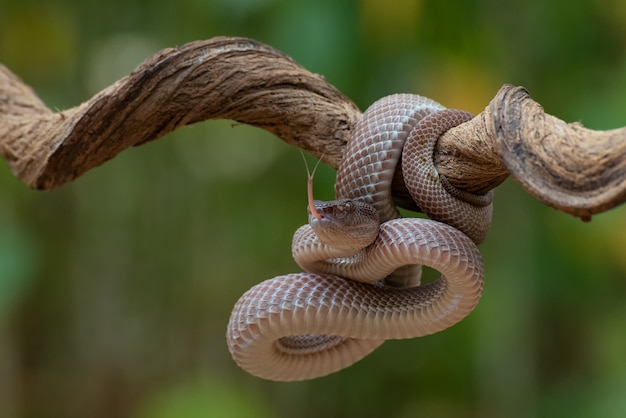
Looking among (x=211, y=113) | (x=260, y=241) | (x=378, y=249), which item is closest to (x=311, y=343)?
(x=378, y=249)

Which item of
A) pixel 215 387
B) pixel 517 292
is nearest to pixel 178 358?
pixel 215 387

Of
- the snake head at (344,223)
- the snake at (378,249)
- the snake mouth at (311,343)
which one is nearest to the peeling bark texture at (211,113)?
the snake at (378,249)

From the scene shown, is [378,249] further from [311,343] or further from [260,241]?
[260,241]

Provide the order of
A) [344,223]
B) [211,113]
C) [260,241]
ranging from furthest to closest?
[260,241], [211,113], [344,223]

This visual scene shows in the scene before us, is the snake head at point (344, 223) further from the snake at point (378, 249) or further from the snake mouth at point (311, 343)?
the snake mouth at point (311, 343)

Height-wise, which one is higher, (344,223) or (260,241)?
(344,223)

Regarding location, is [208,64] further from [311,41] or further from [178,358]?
[178,358]
